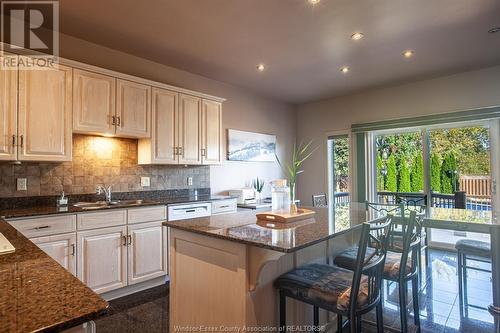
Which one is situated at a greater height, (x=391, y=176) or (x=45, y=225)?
(x=391, y=176)

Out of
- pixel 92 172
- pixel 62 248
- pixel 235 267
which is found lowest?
pixel 62 248

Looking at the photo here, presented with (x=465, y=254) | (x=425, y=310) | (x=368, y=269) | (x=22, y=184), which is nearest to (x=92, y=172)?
(x=22, y=184)

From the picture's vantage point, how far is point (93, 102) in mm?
2848

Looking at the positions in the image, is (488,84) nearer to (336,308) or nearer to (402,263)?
(402,263)

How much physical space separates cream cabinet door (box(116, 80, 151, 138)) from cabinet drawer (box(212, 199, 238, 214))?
122cm

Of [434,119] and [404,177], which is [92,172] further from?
[434,119]

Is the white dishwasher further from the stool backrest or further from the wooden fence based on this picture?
the wooden fence

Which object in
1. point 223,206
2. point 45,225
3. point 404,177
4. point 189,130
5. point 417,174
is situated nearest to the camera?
point 45,225

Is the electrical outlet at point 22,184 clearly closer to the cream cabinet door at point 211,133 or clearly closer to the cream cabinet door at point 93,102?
the cream cabinet door at point 93,102

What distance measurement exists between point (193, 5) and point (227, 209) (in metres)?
2.47

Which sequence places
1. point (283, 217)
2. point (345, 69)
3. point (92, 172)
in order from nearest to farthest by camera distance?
point (283, 217)
point (92, 172)
point (345, 69)

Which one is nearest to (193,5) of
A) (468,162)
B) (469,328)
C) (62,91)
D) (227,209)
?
(62,91)

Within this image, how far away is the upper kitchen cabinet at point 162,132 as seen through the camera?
3.34 m

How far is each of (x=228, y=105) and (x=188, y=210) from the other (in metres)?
2.05
